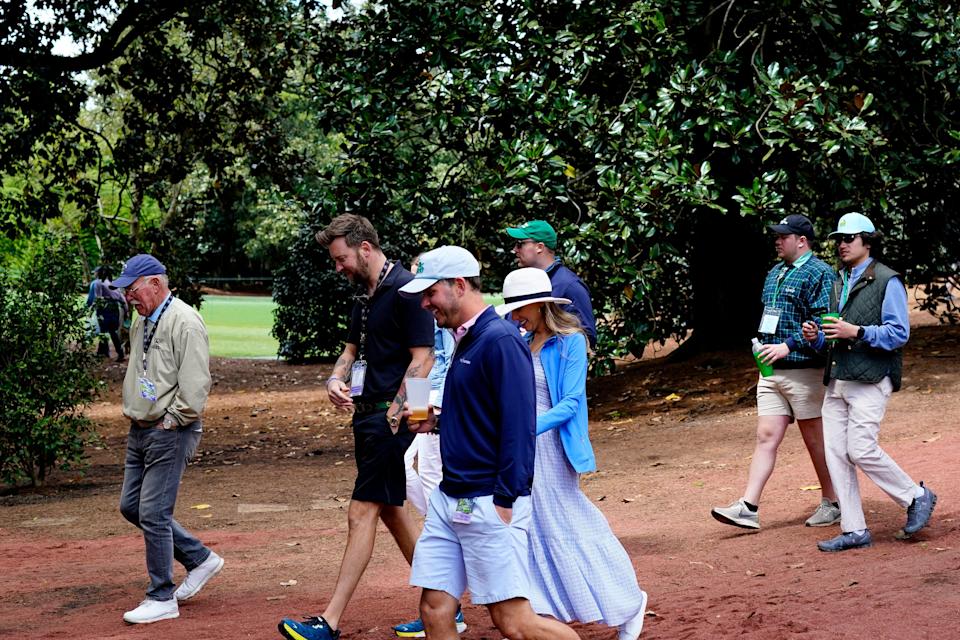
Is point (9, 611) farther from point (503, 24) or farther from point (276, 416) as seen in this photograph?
point (276, 416)

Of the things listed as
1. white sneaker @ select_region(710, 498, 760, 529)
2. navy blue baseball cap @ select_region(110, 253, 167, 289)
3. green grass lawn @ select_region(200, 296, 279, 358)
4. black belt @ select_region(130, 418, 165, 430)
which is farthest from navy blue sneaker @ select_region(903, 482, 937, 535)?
green grass lawn @ select_region(200, 296, 279, 358)

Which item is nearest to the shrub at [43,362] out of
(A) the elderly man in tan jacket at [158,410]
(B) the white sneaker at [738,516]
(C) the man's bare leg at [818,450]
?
(A) the elderly man in tan jacket at [158,410]

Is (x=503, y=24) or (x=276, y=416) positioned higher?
(x=503, y=24)

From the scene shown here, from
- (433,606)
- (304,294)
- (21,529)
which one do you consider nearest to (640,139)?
(21,529)

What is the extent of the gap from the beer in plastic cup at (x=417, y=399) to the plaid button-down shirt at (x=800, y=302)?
3448 millimetres

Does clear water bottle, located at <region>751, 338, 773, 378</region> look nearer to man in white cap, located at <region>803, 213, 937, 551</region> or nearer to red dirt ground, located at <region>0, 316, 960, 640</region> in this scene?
man in white cap, located at <region>803, 213, 937, 551</region>

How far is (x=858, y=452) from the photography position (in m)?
6.99

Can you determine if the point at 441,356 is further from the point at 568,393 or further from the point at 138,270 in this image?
the point at 568,393

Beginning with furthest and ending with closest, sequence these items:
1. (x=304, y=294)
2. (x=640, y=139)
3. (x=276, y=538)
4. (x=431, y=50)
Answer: (x=304, y=294)
(x=431, y=50)
(x=640, y=139)
(x=276, y=538)

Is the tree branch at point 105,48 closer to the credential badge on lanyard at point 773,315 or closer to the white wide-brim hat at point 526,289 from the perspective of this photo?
the credential badge on lanyard at point 773,315

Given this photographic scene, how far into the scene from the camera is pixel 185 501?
11.0 metres

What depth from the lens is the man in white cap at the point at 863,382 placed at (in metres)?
6.98

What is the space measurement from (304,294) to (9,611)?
718 inches

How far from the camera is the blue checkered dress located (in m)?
5.00
